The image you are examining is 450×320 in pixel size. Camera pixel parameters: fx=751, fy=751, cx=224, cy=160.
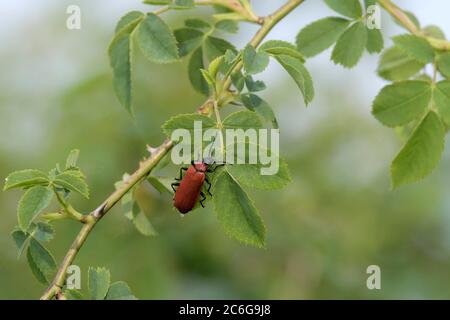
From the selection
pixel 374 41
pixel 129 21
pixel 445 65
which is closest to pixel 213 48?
pixel 129 21

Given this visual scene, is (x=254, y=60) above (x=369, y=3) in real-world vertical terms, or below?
below

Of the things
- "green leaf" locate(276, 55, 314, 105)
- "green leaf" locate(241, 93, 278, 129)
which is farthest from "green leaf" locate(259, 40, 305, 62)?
"green leaf" locate(241, 93, 278, 129)

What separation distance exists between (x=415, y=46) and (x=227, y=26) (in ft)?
1.16

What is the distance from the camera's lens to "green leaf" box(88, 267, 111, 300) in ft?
3.64

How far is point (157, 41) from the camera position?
3.95ft

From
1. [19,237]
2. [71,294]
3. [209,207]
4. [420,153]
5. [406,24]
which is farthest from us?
[209,207]

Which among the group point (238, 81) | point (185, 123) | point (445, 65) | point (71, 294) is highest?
point (445, 65)

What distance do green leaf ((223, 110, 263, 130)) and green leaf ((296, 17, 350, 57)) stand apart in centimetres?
40

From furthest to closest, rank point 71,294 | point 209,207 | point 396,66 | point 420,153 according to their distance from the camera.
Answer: point 209,207, point 396,66, point 420,153, point 71,294

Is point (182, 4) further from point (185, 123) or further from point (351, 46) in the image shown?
point (351, 46)

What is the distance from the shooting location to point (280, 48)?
1092mm

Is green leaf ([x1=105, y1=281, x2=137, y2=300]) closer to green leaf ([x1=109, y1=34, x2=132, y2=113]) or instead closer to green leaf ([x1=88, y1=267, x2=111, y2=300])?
green leaf ([x1=88, y1=267, x2=111, y2=300])

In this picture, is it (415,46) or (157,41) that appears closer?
(157,41)
